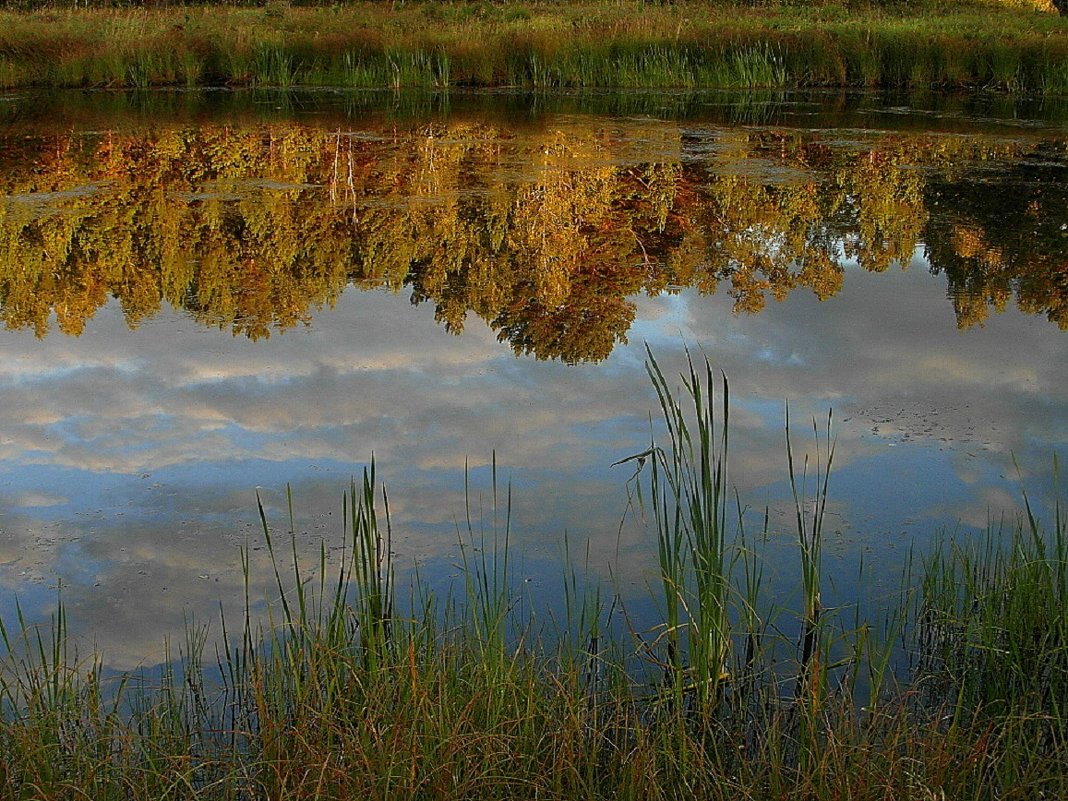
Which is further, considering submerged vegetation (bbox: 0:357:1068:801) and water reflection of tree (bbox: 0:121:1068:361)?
water reflection of tree (bbox: 0:121:1068:361)

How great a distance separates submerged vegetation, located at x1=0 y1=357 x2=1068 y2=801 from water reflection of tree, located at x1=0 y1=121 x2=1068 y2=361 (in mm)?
2278

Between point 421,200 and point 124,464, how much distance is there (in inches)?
148

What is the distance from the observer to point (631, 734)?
7.29 feet

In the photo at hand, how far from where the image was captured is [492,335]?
491 cm

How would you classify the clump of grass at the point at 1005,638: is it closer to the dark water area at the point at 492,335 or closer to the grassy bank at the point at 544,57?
the dark water area at the point at 492,335

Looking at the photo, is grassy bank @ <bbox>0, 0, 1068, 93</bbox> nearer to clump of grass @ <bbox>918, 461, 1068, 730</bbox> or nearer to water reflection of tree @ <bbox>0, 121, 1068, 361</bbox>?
water reflection of tree @ <bbox>0, 121, 1068, 361</bbox>

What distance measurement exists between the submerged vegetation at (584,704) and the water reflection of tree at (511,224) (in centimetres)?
228

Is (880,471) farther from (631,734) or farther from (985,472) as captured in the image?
(631,734)

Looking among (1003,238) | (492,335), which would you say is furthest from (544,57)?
(492,335)

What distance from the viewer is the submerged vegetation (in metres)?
1.92

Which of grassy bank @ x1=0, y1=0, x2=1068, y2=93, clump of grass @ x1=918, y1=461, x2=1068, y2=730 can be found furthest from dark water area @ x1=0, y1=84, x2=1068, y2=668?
grassy bank @ x1=0, y1=0, x2=1068, y2=93

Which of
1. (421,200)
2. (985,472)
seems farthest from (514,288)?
(985,472)

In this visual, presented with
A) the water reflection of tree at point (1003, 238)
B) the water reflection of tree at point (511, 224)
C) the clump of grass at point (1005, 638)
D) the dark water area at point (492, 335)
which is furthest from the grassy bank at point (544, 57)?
the clump of grass at point (1005, 638)

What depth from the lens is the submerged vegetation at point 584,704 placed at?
192 centimetres
